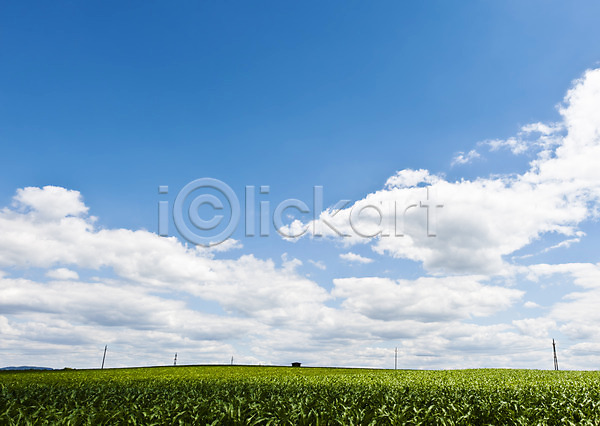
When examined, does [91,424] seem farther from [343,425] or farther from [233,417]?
[343,425]

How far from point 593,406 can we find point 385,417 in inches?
270

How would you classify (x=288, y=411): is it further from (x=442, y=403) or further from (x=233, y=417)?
(x=442, y=403)

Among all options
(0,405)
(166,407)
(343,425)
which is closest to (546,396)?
(343,425)

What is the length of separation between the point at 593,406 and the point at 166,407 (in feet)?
39.1

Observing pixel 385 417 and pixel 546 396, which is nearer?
pixel 385 417

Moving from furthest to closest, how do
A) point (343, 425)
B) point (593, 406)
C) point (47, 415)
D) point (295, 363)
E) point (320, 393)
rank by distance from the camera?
point (295, 363) → point (320, 393) → point (593, 406) → point (47, 415) → point (343, 425)

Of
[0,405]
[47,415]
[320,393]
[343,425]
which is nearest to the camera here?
[343,425]

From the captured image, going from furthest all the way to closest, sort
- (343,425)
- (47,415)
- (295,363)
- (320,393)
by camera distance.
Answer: (295,363)
(320,393)
(47,415)
(343,425)

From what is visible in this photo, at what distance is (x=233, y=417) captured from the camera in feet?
31.3

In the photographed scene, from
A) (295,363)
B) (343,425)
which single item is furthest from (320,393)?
(295,363)

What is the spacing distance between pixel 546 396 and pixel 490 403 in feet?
10.1

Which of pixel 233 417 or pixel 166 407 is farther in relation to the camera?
pixel 166 407

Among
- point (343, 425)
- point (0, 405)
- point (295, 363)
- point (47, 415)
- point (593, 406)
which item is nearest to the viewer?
point (343, 425)

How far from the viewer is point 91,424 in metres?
9.17
